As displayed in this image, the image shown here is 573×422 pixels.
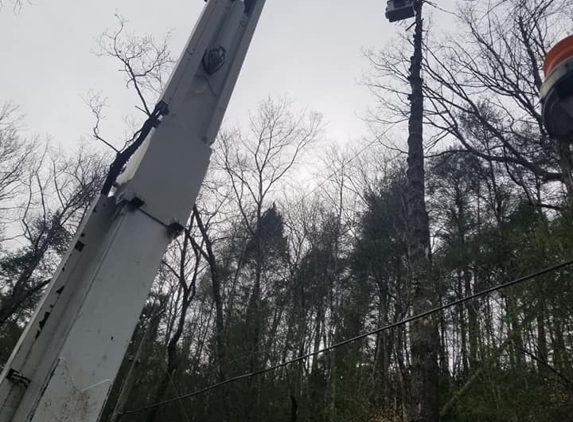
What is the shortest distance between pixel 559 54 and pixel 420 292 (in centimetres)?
314

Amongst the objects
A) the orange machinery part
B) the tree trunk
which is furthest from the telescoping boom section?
the tree trunk

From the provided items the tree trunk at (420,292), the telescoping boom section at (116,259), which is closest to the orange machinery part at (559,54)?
the telescoping boom section at (116,259)

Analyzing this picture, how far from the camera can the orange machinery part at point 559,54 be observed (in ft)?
3.43

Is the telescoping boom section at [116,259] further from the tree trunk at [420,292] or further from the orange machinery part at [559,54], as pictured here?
the tree trunk at [420,292]

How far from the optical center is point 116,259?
1.29 meters

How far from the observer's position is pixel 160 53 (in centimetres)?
965

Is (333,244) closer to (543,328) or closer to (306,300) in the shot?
(306,300)

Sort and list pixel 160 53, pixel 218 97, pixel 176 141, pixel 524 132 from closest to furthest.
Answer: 1. pixel 176 141
2. pixel 218 97
3. pixel 524 132
4. pixel 160 53

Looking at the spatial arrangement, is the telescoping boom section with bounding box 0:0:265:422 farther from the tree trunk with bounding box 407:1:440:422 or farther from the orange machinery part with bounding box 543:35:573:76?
the tree trunk with bounding box 407:1:440:422

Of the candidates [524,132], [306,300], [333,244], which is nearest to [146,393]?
[306,300]

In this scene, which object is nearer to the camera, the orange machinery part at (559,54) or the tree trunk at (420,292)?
the orange machinery part at (559,54)

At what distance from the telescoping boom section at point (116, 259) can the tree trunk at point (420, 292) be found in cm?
290

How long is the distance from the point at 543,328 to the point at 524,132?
158 inches

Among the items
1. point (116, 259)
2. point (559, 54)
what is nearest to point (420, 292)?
point (559, 54)
